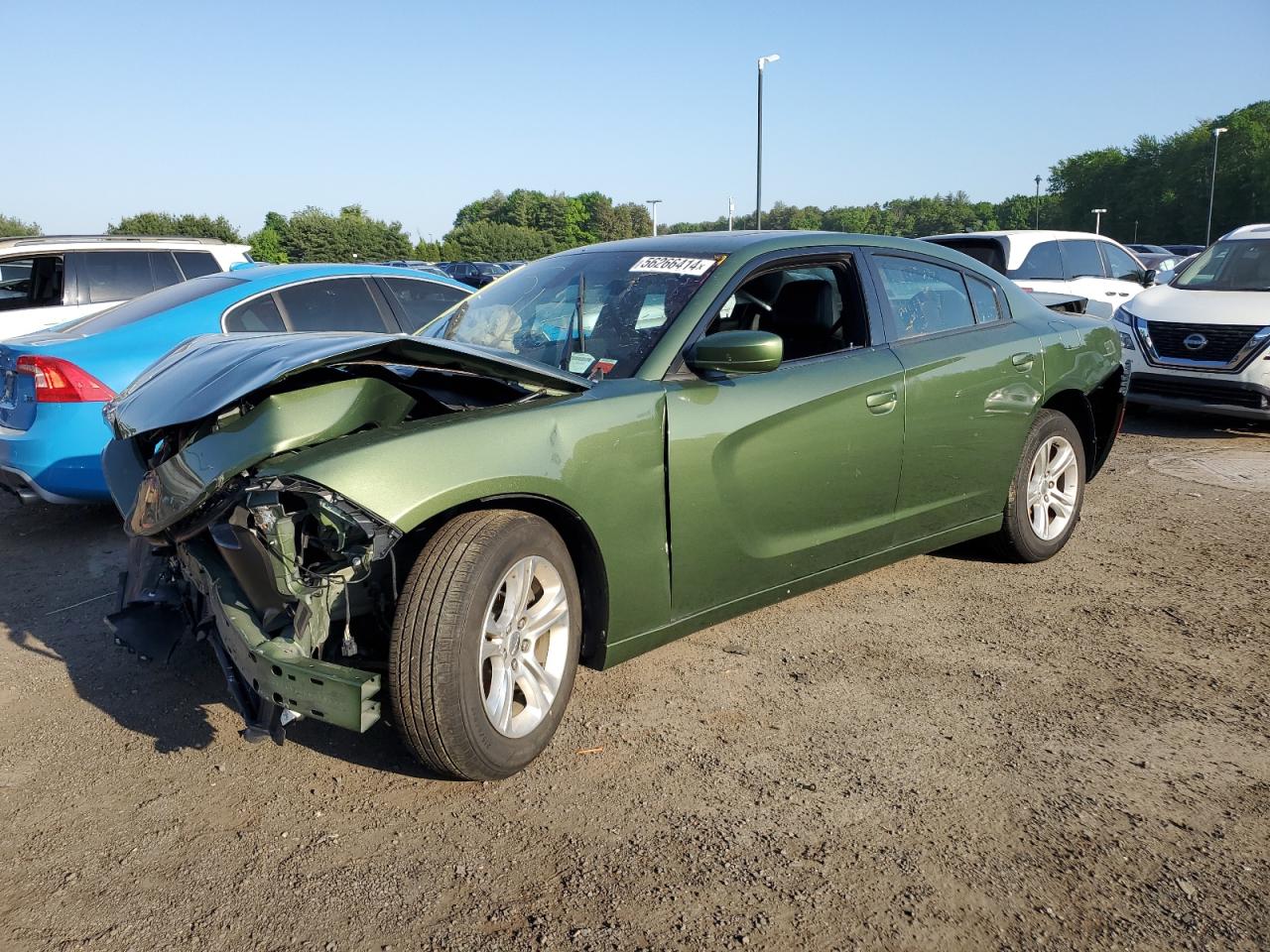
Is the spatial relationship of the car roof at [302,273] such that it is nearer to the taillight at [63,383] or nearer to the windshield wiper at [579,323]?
the taillight at [63,383]

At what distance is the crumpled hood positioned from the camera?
2771 millimetres

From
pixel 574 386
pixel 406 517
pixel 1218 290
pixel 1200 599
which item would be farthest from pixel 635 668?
pixel 1218 290

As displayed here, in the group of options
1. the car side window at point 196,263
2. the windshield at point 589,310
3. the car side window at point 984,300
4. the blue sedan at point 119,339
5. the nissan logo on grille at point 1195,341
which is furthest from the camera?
the car side window at point 196,263

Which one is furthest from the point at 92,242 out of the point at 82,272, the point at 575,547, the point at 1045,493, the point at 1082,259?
the point at 1082,259

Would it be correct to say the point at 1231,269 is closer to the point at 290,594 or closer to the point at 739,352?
the point at 739,352

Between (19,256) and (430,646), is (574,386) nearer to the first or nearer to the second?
(430,646)

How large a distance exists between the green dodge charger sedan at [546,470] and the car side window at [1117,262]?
7.91 m

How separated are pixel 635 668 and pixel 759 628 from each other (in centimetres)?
65

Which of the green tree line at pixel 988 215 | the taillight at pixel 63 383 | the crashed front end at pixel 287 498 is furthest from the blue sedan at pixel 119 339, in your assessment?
the green tree line at pixel 988 215

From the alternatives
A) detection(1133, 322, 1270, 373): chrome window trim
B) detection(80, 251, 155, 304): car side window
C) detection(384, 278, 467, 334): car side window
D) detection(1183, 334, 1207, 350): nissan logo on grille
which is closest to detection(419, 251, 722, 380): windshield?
detection(384, 278, 467, 334): car side window

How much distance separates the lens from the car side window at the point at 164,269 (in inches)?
337

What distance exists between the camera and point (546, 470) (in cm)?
291

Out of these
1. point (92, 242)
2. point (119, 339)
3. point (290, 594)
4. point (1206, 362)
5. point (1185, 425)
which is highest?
point (92, 242)

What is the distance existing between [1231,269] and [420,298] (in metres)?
7.47
